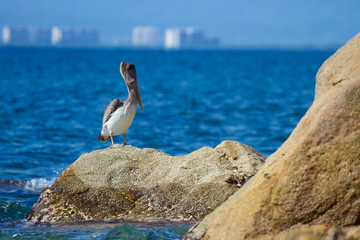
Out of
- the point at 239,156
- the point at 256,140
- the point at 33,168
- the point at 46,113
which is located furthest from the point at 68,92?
the point at 239,156

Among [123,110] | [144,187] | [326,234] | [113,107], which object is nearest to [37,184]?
[113,107]

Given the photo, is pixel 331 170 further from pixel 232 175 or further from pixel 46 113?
→ pixel 46 113

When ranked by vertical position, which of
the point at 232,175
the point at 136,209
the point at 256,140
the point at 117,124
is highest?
the point at 117,124

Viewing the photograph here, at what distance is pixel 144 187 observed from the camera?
7422mm

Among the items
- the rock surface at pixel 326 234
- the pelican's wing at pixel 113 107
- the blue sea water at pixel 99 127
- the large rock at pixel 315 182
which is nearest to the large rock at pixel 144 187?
the blue sea water at pixel 99 127

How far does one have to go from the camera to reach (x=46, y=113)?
2386 centimetres

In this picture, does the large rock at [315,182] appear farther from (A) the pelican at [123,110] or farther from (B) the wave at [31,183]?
(B) the wave at [31,183]

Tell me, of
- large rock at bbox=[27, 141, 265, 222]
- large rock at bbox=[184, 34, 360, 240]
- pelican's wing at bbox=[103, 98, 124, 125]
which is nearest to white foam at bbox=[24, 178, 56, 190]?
pelican's wing at bbox=[103, 98, 124, 125]

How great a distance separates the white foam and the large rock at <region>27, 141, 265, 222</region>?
3268 mm

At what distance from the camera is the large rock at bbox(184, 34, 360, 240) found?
17.0ft

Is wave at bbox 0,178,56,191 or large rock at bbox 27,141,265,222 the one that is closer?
large rock at bbox 27,141,265,222

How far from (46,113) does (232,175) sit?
17925 millimetres

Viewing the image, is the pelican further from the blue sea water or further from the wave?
the wave

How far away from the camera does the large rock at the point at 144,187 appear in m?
7.18
